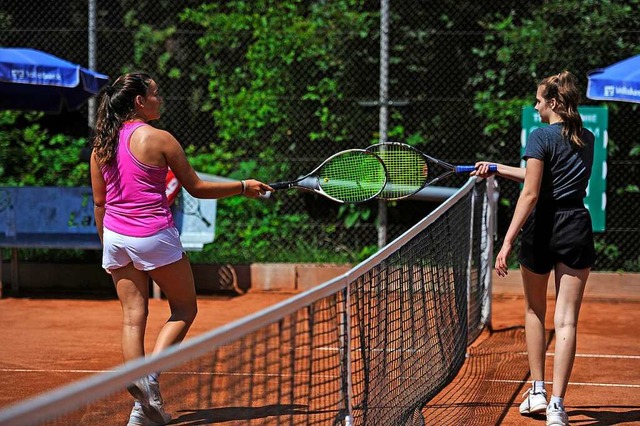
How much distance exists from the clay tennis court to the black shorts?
0.81 meters

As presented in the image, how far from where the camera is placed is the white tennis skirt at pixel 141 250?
427cm

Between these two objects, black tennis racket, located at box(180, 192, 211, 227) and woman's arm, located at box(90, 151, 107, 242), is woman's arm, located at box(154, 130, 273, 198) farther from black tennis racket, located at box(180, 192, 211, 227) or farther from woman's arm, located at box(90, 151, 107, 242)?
black tennis racket, located at box(180, 192, 211, 227)

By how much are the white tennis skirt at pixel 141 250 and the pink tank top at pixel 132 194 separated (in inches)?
1.1

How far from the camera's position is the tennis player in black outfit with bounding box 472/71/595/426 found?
14.7 feet

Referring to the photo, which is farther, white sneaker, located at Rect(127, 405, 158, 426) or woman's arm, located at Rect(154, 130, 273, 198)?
woman's arm, located at Rect(154, 130, 273, 198)

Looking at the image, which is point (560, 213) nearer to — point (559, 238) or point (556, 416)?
point (559, 238)

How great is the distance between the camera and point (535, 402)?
4734 mm

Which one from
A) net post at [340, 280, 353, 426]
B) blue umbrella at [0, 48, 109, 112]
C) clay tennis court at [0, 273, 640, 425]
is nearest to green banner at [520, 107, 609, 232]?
clay tennis court at [0, 273, 640, 425]

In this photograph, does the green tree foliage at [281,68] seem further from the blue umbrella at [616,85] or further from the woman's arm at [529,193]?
the woman's arm at [529,193]

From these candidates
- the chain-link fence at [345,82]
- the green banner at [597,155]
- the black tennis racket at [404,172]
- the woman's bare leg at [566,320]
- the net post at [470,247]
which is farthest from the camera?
the chain-link fence at [345,82]

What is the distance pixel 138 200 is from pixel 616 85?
5.45 m

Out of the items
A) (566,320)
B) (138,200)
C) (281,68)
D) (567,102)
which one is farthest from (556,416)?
(281,68)

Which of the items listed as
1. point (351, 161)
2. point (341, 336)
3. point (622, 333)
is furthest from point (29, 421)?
point (622, 333)

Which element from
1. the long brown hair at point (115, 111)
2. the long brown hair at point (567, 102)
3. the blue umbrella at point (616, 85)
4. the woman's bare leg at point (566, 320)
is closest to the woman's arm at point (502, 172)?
the long brown hair at point (567, 102)
